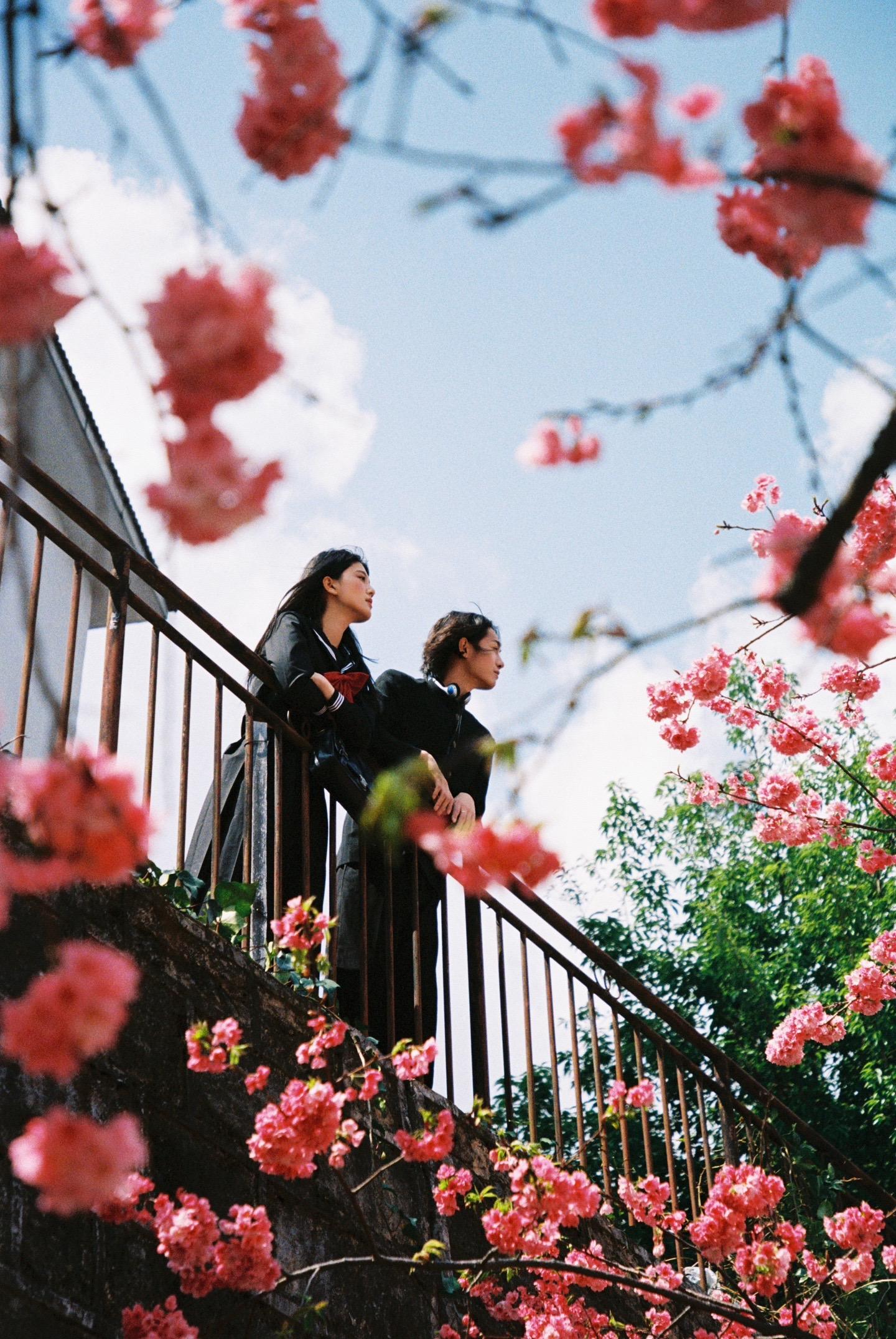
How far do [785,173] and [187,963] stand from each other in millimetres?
2370

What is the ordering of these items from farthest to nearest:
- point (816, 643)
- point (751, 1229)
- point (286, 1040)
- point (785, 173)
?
point (751, 1229)
point (286, 1040)
point (816, 643)
point (785, 173)

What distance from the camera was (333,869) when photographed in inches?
168

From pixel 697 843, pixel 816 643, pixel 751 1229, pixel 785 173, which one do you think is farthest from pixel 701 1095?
pixel 697 843

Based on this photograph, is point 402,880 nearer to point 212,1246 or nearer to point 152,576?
point 152,576

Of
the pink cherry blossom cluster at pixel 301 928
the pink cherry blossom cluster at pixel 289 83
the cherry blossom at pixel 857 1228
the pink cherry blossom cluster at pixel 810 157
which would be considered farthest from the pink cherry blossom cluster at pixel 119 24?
the cherry blossom at pixel 857 1228

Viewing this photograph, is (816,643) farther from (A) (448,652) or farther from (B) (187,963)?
(A) (448,652)

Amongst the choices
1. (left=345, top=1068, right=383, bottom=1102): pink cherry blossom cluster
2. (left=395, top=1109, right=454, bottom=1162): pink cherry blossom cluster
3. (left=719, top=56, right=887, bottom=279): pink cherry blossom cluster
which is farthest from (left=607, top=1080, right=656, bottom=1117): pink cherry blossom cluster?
(left=719, top=56, right=887, bottom=279): pink cherry blossom cluster

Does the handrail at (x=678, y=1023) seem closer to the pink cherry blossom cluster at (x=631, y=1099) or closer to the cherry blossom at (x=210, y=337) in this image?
the pink cherry blossom cluster at (x=631, y=1099)

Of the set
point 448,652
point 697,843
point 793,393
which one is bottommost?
point 793,393

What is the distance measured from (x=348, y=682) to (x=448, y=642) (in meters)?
0.85

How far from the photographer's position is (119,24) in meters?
2.02

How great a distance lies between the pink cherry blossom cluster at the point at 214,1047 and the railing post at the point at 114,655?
0.82 m

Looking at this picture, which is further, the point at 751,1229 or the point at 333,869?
the point at 751,1229

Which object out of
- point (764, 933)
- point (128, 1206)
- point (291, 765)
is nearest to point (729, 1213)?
point (291, 765)
